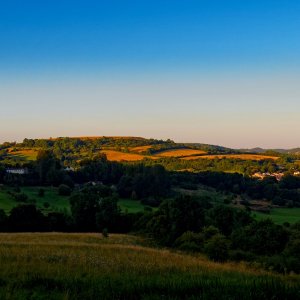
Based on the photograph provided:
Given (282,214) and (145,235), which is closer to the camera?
(145,235)

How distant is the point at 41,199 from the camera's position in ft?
340

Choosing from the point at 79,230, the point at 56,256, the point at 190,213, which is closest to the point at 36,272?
the point at 56,256

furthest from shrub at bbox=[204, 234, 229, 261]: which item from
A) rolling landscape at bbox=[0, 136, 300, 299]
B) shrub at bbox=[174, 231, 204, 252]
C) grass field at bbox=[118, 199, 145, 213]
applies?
grass field at bbox=[118, 199, 145, 213]

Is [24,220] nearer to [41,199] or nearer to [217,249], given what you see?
[41,199]

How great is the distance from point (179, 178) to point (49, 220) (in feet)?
284

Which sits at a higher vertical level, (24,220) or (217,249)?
(217,249)

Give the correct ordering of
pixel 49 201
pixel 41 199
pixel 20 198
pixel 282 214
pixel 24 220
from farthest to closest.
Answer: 1. pixel 282 214
2. pixel 41 199
3. pixel 49 201
4. pixel 20 198
5. pixel 24 220

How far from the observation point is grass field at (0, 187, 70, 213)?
9031cm

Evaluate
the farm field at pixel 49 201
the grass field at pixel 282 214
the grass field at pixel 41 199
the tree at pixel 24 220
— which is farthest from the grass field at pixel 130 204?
the tree at pixel 24 220

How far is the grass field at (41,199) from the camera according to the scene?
296 feet

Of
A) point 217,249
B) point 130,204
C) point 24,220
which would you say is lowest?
point 130,204

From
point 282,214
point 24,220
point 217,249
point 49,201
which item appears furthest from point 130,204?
point 217,249

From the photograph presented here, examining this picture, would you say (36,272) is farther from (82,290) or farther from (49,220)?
(49,220)

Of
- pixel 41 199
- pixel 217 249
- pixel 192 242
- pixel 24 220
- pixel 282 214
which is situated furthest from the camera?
pixel 282 214
